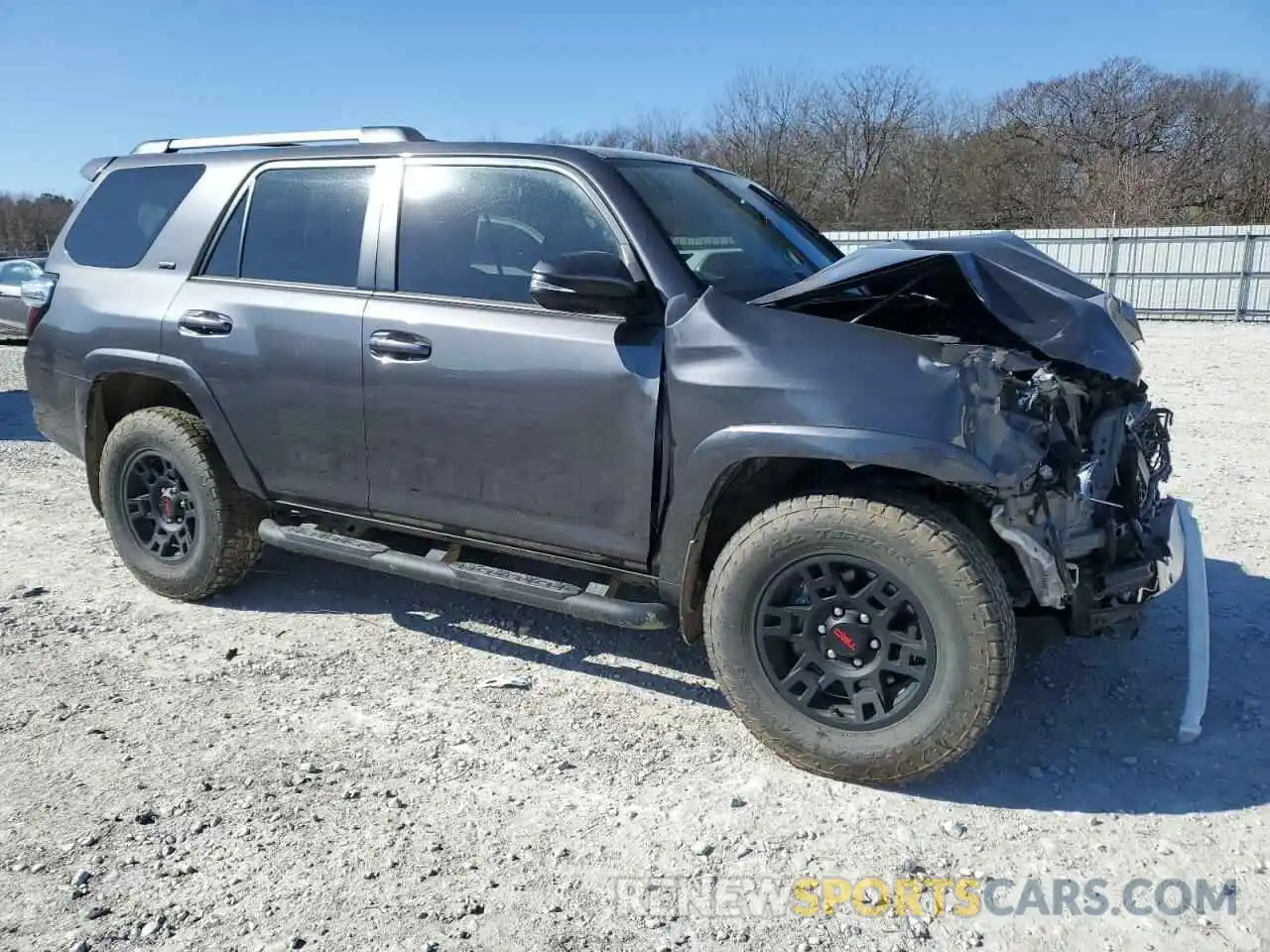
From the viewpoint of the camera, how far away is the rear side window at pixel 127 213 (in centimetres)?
462

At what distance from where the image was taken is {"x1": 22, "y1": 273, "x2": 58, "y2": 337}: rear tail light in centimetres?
488

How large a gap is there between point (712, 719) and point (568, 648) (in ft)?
2.76

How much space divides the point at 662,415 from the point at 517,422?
22.5 inches

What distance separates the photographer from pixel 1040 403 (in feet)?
9.82

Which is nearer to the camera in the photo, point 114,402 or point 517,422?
point 517,422

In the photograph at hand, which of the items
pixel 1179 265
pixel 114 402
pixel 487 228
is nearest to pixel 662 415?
pixel 487 228

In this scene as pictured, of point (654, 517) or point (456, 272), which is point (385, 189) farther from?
point (654, 517)

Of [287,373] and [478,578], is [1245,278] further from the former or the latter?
[287,373]

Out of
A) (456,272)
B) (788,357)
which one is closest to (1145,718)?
(788,357)

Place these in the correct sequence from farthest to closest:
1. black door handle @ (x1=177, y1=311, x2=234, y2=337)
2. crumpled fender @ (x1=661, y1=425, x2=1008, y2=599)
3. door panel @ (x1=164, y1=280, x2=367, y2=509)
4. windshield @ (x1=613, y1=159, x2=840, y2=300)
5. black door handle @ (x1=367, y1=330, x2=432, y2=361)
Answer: black door handle @ (x1=177, y1=311, x2=234, y2=337) → door panel @ (x1=164, y1=280, x2=367, y2=509) → black door handle @ (x1=367, y1=330, x2=432, y2=361) → windshield @ (x1=613, y1=159, x2=840, y2=300) → crumpled fender @ (x1=661, y1=425, x2=1008, y2=599)

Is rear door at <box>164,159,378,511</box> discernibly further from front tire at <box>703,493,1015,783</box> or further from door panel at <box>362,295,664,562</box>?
front tire at <box>703,493,1015,783</box>

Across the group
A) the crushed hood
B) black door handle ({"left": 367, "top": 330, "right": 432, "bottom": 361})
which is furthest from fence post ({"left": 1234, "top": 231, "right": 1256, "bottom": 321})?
black door handle ({"left": 367, "top": 330, "right": 432, "bottom": 361})

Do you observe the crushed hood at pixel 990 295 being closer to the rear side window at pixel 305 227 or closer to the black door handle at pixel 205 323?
the rear side window at pixel 305 227

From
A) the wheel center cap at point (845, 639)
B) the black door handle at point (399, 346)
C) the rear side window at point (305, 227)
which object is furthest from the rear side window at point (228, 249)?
the wheel center cap at point (845, 639)
